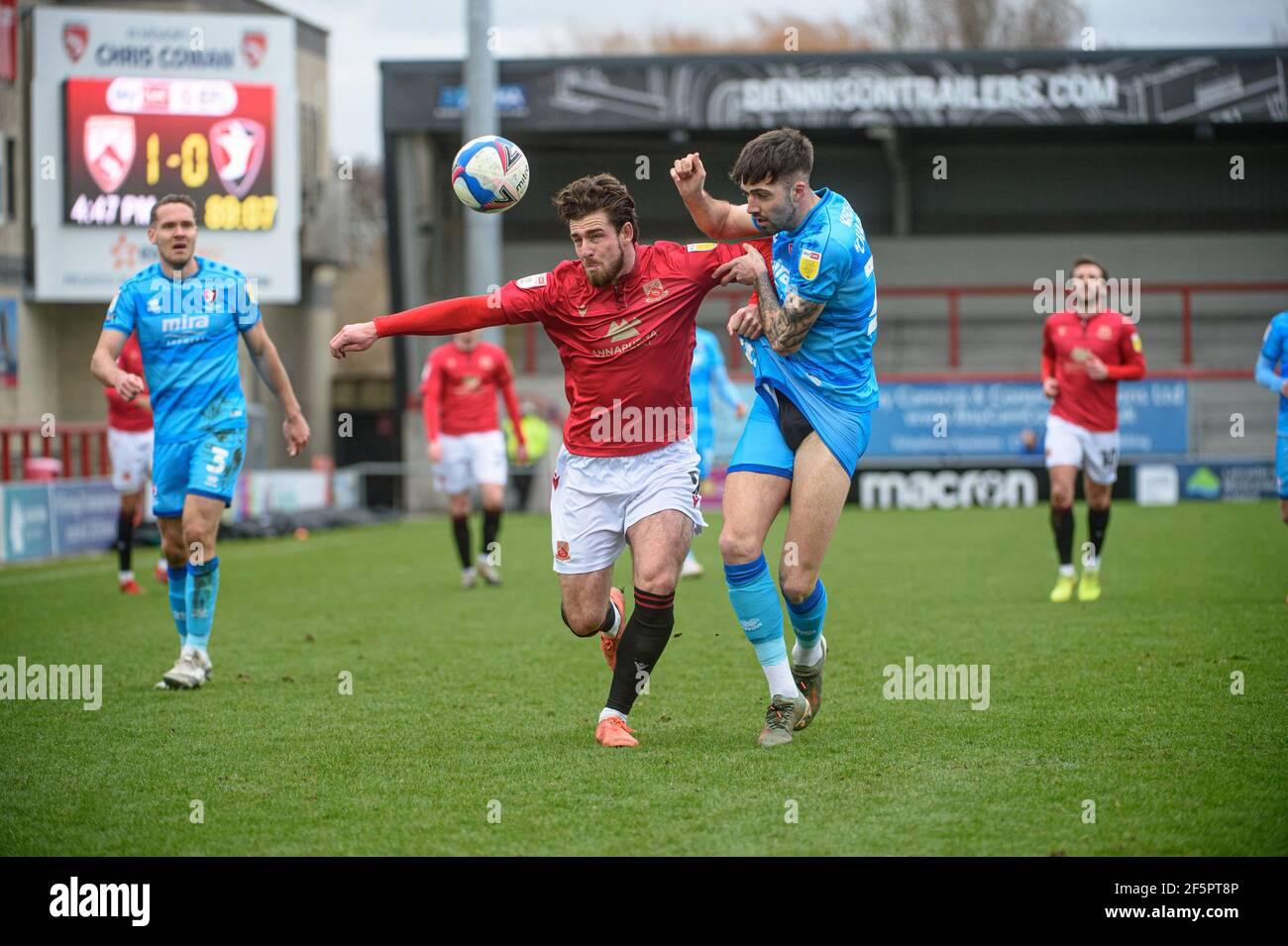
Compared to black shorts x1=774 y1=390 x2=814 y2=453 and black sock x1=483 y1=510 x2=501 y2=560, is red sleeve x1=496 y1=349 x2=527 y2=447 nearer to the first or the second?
black sock x1=483 y1=510 x2=501 y2=560

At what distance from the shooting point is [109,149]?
22.3 metres

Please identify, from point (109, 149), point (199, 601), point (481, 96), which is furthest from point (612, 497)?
point (109, 149)

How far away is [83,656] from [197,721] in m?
2.67

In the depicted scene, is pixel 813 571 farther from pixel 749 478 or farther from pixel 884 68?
pixel 884 68

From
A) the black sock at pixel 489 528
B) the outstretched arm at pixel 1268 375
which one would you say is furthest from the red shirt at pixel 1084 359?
the black sock at pixel 489 528

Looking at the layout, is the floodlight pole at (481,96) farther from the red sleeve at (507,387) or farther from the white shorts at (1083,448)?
the white shorts at (1083,448)

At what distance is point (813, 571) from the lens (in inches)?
231

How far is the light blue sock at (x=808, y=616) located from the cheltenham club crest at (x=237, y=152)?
18.5m

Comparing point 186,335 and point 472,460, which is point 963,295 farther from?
point 186,335

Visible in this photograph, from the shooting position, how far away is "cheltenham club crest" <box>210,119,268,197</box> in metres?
22.3

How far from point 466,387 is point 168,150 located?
11.4m

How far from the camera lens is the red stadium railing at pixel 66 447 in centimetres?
1741

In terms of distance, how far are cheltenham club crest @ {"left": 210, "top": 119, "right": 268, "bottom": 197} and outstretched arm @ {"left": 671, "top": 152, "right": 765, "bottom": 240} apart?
18.0 m
